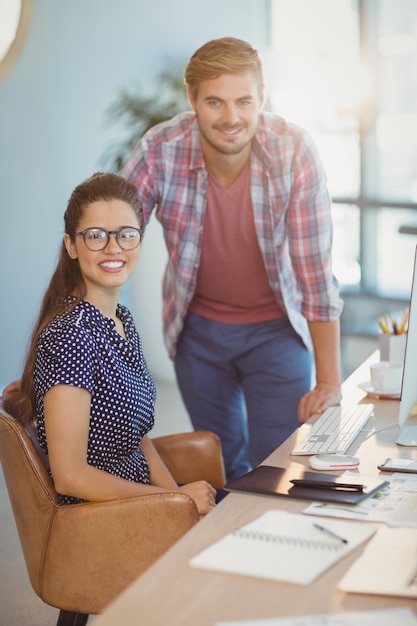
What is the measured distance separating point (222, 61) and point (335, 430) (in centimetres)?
101

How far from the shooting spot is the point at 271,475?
187cm

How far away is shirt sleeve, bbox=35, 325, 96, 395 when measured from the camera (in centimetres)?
191

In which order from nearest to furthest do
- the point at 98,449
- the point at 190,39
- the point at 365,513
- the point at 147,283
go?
the point at 365,513 < the point at 98,449 < the point at 147,283 < the point at 190,39

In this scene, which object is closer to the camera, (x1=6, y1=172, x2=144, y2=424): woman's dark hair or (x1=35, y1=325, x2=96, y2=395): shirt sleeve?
(x1=35, y1=325, x2=96, y2=395): shirt sleeve

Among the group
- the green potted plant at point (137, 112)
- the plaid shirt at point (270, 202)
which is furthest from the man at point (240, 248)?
the green potted plant at point (137, 112)

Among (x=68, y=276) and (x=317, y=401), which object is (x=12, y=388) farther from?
(x=317, y=401)

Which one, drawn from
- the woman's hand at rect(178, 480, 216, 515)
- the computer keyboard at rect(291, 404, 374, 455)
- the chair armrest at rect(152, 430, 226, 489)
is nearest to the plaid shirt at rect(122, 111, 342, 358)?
the computer keyboard at rect(291, 404, 374, 455)

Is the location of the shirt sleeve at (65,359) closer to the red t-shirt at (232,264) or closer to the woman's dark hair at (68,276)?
the woman's dark hair at (68,276)

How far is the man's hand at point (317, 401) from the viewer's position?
2.37 m

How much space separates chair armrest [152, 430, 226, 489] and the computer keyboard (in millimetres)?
292

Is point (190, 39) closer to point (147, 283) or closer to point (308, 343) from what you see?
point (147, 283)

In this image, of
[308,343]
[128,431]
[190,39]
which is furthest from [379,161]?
[128,431]

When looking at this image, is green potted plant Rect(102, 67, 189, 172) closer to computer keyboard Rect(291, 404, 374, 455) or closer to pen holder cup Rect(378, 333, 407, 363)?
pen holder cup Rect(378, 333, 407, 363)

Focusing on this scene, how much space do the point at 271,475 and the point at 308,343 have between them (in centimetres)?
102
